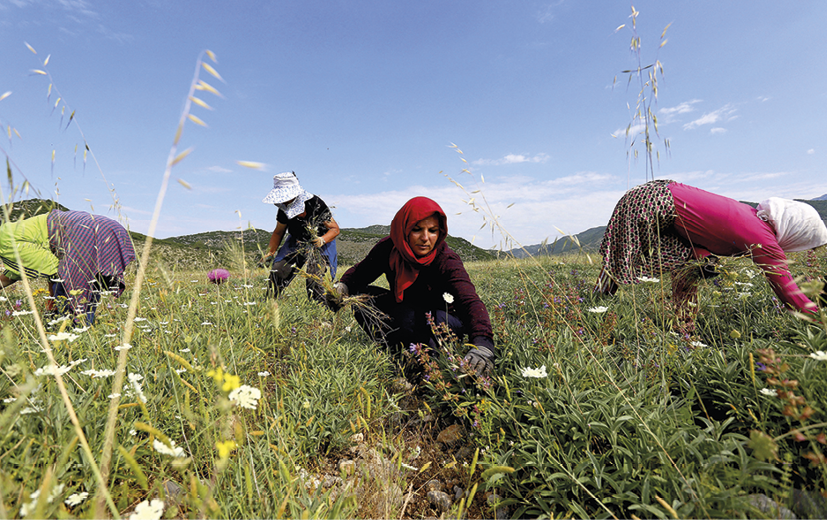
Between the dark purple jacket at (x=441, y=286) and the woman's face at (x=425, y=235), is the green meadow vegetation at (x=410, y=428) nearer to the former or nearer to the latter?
the dark purple jacket at (x=441, y=286)

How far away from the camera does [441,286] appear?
341 centimetres

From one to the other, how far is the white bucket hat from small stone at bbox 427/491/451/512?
4.11 metres

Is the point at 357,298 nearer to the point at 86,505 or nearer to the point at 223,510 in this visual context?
the point at 223,510

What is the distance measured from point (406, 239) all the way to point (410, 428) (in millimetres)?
1545

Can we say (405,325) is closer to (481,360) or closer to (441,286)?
(441,286)

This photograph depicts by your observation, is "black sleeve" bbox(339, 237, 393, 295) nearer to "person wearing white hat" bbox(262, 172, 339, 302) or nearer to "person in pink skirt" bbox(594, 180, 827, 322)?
"person wearing white hat" bbox(262, 172, 339, 302)

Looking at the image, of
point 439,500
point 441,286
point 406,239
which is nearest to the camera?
point 439,500

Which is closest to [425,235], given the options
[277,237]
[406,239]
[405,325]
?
[406,239]

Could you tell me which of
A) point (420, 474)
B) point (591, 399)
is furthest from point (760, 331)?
point (420, 474)

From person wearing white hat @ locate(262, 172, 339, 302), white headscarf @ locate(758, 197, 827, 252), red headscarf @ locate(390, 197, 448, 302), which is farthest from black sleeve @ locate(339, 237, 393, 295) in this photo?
white headscarf @ locate(758, 197, 827, 252)

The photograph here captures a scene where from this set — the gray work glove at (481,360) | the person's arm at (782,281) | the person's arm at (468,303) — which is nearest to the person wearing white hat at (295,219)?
the person's arm at (468,303)

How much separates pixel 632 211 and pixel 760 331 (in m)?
1.44

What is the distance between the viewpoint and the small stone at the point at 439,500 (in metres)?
1.84

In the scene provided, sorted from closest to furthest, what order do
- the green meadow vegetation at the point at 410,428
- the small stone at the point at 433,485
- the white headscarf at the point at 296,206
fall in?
1. the green meadow vegetation at the point at 410,428
2. the small stone at the point at 433,485
3. the white headscarf at the point at 296,206
